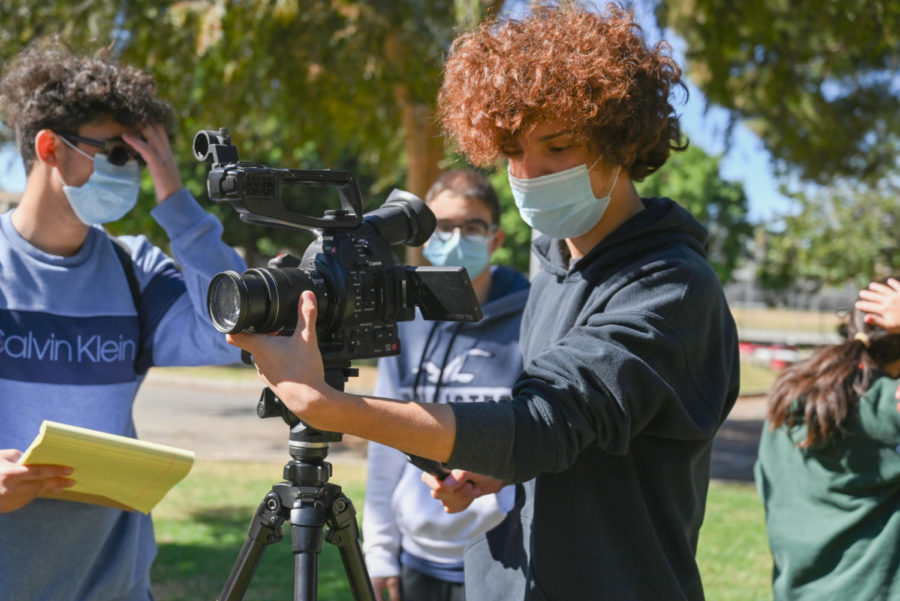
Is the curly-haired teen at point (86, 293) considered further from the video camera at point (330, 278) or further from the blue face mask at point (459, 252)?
the blue face mask at point (459, 252)

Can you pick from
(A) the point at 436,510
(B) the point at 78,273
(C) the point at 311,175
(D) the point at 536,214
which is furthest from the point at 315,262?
(A) the point at 436,510

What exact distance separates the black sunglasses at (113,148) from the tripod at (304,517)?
103 cm

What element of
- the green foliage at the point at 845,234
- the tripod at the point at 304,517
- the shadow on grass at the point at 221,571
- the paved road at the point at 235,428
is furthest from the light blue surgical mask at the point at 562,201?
the green foliage at the point at 845,234

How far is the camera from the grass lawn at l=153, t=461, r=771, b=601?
18.5 feet

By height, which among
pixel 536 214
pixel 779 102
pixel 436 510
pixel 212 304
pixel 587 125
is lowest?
pixel 436 510

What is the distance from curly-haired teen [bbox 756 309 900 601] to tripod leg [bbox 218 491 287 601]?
84.8 inches

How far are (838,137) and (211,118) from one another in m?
7.00

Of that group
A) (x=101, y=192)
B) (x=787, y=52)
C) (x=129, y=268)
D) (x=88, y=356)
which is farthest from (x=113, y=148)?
(x=787, y=52)

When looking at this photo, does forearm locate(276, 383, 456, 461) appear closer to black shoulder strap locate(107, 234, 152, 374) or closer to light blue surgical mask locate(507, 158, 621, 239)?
light blue surgical mask locate(507, 158, 621, 239)

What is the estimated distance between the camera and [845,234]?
812 inches

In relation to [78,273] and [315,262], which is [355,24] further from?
[315,262]

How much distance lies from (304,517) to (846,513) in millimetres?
2228

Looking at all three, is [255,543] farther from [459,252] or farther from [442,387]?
[459,252]

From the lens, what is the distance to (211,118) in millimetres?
8586
